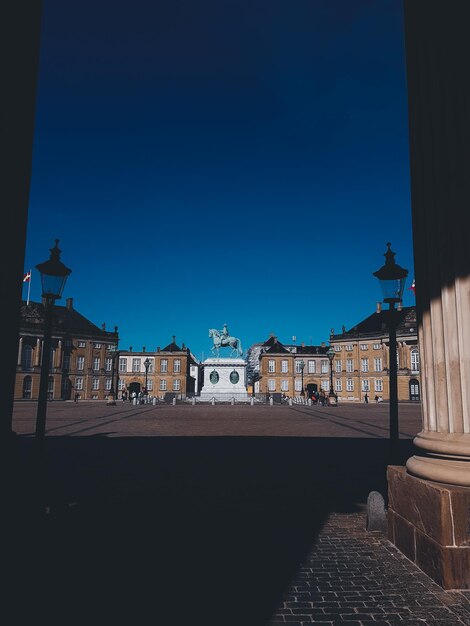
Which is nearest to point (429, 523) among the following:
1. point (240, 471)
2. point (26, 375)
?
point (240, 471)

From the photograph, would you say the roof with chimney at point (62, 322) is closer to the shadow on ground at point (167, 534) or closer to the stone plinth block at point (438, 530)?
the shadow on ground at point (167, 534)

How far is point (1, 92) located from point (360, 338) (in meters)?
75.0

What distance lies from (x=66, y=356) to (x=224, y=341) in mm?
33387

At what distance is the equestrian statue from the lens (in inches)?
1967

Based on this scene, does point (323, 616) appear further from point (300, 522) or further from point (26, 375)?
point (26, 375)

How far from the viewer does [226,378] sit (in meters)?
47.9

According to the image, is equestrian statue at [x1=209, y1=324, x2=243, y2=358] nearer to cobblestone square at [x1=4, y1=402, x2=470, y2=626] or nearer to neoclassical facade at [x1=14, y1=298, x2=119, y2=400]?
neoclassical facade at [x1=14, y1=298, x2=119, y2=400]

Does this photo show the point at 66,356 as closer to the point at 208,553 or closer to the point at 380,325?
the point at 380,325

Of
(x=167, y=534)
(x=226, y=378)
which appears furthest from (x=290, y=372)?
(x=167, y=534)

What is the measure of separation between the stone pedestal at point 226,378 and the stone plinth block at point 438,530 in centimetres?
4351

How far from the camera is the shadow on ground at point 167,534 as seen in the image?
3.44 metres

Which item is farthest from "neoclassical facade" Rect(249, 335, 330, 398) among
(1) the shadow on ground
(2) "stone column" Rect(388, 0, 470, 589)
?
(2) "stone column" Rect(388, 0, 470, 589)

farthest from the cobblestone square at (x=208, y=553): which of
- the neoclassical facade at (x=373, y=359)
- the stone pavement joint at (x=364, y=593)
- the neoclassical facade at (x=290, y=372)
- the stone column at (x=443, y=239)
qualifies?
the neoclassical facade at (x=290, y=372)

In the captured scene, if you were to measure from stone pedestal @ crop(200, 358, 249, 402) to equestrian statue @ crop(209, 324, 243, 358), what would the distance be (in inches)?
88.6
